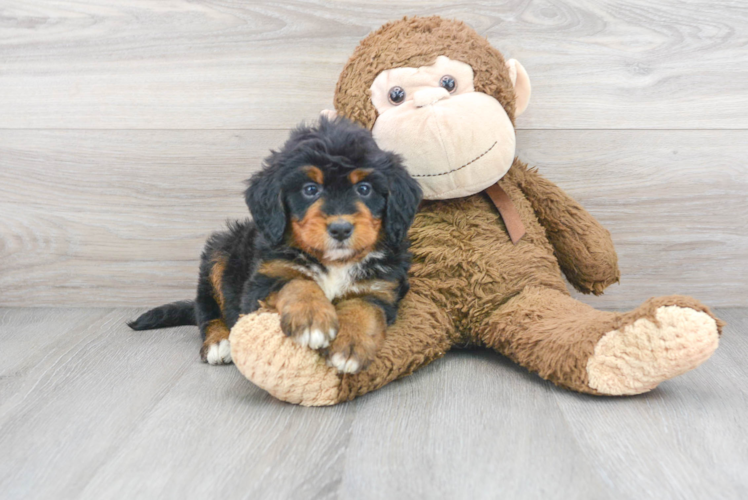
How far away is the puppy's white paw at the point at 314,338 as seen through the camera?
4.58 feet

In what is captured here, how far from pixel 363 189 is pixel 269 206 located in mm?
242

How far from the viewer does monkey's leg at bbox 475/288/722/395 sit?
4.49ft

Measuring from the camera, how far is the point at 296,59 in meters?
2.30

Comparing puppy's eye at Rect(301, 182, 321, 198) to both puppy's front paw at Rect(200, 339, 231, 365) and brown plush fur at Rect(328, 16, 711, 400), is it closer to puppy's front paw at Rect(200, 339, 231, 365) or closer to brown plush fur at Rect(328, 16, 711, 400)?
brown plush fur at Rect(328, 16, 711, 400)

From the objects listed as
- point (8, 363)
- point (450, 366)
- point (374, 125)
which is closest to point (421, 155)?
point (374, 125)

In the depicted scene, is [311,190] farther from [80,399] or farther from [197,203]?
[197,203]

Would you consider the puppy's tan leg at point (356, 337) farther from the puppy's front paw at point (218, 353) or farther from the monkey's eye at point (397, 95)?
the monkey's eye at point (397, 95)

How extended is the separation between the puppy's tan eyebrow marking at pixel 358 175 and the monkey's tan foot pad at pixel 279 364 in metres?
0.38

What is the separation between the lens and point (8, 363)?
192cm

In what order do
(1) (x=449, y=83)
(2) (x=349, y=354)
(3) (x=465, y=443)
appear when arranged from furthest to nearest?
1. (1) (x=449, y=83)
2. (2) (x=349, y=354)
3. (3) (x=465, y=443)

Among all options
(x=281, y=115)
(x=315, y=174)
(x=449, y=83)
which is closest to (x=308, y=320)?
(x=315, y=174)

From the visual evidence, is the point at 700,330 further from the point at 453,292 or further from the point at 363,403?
the point at 363,403

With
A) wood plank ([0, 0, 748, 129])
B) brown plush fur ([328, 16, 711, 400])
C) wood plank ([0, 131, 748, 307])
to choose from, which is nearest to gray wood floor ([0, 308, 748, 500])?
brown plush fur ([328, 16, 711, 400])

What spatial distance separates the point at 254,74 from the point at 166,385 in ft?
3.99
